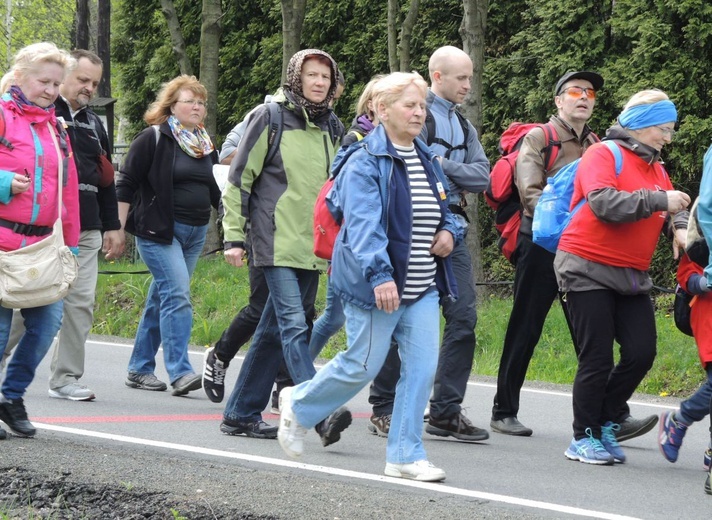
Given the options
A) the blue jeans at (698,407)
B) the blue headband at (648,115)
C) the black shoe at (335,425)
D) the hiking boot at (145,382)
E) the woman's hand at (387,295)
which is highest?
the blue headband at (648,115)

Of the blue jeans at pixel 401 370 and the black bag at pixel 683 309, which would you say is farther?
the black bag at pixel 683 309

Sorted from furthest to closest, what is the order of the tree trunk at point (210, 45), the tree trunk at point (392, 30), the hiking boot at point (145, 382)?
the tree trunk at point (210, 45) → the tree trunk at point (392, 30) → the hiking boot at point (145, 382)

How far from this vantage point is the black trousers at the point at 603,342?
6523 millimetres

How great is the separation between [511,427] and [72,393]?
2.92 metres

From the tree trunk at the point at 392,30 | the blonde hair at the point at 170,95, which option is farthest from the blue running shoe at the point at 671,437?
the tree trunk at the point at 392,30

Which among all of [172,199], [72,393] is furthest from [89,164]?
[72,393]

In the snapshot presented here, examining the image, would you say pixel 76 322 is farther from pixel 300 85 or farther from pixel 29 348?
pixel 300 85

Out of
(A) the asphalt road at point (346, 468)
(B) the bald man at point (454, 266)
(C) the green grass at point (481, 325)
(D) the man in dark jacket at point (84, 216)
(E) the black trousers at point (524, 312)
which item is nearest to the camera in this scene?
(A) the asphalt road at point (346, 468)

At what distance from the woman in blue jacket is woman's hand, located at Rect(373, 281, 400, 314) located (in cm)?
2

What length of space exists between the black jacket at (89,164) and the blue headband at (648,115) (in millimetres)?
3562

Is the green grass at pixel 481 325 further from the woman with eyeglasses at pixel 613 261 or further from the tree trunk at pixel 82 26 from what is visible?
the tree trunk at pixel 82 26

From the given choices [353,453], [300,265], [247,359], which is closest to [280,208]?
[300,265]

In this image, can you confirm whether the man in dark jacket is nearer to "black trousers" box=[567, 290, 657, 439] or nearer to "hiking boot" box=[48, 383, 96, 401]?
"hiking boot" box=[48, 383, 96, 401]

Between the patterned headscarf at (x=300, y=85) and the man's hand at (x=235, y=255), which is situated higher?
the patterned headscarf at (x=300, y=85)
